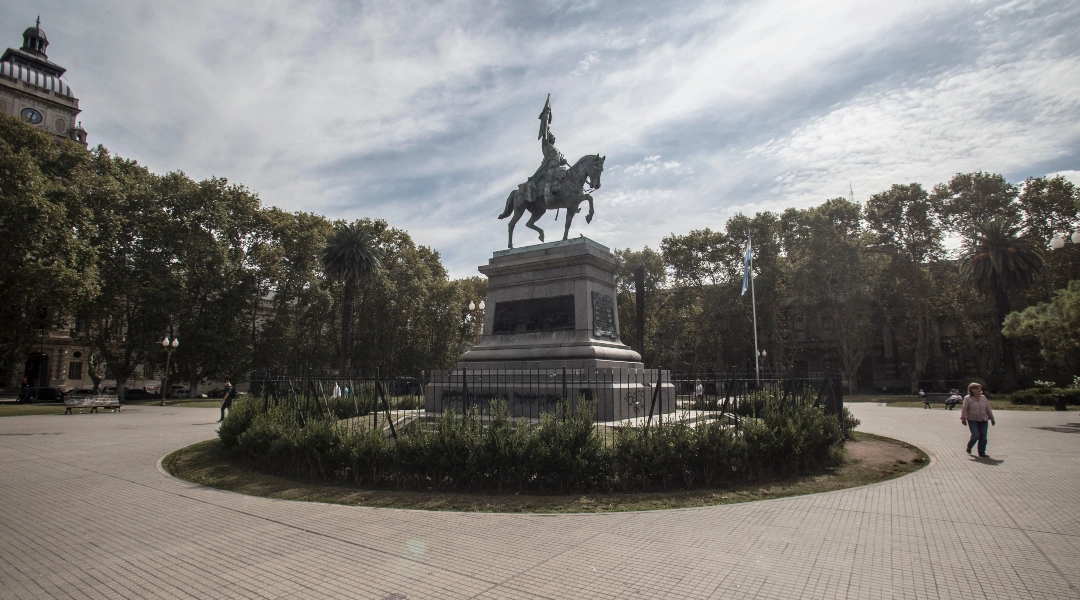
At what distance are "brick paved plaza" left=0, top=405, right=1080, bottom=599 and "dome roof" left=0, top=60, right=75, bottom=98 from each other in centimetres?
8026

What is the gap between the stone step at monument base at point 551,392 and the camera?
→ 12320mm

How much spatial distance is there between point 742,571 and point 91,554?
21.2ft

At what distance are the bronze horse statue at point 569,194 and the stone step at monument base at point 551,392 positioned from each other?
16.9 ft

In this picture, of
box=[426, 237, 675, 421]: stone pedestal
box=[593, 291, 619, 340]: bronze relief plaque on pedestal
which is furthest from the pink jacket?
box=[593, 291, 619, 340]: bronze relief plaque on pedestal

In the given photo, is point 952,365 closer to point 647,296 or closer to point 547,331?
point 647,296

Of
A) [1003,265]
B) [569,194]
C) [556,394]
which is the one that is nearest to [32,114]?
[569,194]

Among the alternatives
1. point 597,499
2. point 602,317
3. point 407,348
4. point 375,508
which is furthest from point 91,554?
point 407,348

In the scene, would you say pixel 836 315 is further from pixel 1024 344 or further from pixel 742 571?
pixel 742 571

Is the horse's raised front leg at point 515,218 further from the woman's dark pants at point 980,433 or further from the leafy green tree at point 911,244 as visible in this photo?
the leafy green tree at point 911,244

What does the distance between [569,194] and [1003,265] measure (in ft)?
126

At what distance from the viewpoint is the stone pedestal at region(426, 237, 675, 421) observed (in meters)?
13.7

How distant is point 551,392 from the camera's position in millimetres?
13164

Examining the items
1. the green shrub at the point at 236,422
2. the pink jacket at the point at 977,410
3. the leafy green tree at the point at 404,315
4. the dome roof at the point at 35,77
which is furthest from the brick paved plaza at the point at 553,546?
the dome roof at the point at 35,77

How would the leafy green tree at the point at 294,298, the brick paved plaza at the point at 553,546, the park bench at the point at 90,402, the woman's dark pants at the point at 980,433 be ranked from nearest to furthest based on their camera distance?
the brick paved plaza at the point at 553,546 < the woman's dark pants at the point at 980,433 < the park bench at the point at 90,402 < the leafy green tree at the point at 294,298
